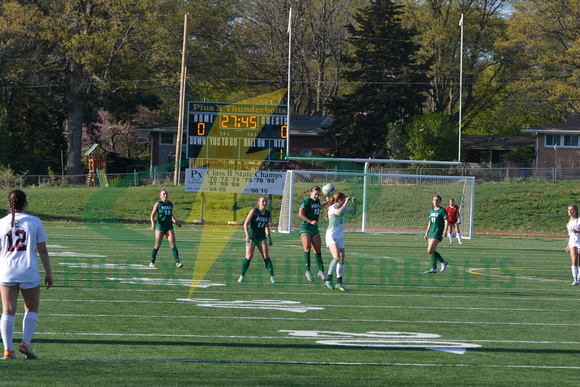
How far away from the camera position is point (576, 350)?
8258 millimetres

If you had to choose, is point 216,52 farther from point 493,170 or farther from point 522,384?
point 522,384

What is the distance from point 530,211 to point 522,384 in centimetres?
3162

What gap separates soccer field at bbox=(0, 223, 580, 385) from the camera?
6.88 meters

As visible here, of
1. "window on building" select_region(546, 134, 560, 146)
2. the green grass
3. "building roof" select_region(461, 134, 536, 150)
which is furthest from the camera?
"building roof" select_region(461, 134, 536, 150)

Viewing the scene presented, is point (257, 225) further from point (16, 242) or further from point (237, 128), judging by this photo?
point (237, 128)

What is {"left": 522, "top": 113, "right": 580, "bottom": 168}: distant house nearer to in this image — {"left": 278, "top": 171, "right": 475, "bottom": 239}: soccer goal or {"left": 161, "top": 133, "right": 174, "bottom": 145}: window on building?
{"left": 278, "top": 171, "right": 475, "bottom": 239}: soccer goal

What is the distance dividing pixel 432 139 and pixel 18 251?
136 feet

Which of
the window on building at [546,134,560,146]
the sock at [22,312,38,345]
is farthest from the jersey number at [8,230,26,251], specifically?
the window on building at [546,134,560,146]

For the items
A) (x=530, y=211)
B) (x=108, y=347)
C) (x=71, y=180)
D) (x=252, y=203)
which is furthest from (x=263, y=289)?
(x=71, y=180)

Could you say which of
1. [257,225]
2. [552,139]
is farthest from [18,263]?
[552,139]

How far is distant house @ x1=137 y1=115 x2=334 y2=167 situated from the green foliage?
933 centimetres

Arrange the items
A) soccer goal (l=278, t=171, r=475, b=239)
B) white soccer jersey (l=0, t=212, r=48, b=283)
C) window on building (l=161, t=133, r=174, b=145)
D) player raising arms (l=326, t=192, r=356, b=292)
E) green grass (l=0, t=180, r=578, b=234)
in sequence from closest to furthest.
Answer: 1. white soccer jersey (l=0, t=212, r=48, b=283)
2. player raising arms (l=326, t=192, r=356, b=292)
3. soccer goal (l=278, t=171, r=475, b=239)
4. green grass (l=0, t=180, r=578, b=234)
5. window on building (l=161, t=133, r=174, b=145)

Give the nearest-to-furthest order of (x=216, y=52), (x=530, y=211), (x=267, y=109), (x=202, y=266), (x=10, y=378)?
(x=10, y=378), (x=202, y=266), (x=267, y=109), (x=530, y=211), (x=216, y=52)

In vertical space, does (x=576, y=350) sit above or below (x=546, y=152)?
below
